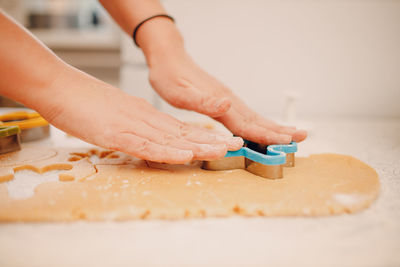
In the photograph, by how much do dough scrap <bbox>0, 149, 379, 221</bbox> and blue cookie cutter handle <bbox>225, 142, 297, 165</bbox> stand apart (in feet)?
0.10

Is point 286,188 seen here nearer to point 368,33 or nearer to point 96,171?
point 96,171

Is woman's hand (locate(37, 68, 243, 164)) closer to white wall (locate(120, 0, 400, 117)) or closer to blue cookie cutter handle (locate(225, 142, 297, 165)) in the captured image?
blue cookie cutter handle (locate(225, 142, 297, 165))

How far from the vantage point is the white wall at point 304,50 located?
120cm

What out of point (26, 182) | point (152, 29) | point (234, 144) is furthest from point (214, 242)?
point (152, 29)

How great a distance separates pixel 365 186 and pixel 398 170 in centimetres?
19

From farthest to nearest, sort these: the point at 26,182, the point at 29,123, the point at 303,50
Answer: the point at 303,50 → the point at 29,123 → the point at 26,182

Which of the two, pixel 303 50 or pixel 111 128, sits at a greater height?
pixel 303 50

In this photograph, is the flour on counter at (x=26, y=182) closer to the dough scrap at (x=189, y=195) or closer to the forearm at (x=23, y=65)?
the dough scrap at (x=189, y=195)

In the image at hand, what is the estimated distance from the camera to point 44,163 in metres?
0.57

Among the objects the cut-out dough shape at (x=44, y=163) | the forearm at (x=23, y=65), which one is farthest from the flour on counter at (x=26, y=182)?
the forearm at (x=23, y=65)

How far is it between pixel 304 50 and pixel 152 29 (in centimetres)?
73

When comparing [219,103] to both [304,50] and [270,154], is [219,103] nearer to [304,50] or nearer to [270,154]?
[270,154]

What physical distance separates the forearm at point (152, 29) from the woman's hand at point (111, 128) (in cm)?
26

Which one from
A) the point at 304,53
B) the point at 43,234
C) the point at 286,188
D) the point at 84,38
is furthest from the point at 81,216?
the point at 84,38
